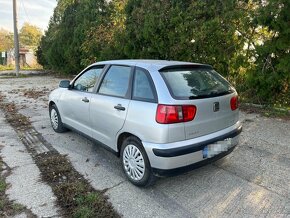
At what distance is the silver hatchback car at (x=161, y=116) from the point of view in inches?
120

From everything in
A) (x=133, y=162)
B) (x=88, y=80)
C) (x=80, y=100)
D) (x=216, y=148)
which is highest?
(x=88, y=80)

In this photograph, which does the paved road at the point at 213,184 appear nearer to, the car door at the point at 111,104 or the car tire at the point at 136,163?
the car tire at the point at 136,163

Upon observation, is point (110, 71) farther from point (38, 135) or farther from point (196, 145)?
point (38, 135)

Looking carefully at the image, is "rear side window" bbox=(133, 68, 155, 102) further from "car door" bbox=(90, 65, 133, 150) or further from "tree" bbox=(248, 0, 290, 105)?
"tree" bbox=(248, 0, 290, 105)

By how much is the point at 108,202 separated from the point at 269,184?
1.96m

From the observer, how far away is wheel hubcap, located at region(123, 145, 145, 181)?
11.0 feet

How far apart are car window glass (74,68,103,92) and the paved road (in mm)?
1047

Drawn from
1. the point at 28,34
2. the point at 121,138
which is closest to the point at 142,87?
the point at 121,138

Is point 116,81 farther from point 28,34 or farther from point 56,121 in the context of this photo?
point 28,34

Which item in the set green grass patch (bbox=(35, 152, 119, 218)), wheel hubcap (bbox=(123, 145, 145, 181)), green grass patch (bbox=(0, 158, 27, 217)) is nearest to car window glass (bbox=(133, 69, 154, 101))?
wheel hubcap (bbox=(123, 145, 145, 181))

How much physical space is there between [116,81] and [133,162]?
1.14 metres

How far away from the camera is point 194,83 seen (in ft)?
11.2

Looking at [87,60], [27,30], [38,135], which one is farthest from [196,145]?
[27,30]

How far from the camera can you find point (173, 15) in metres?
8.20
